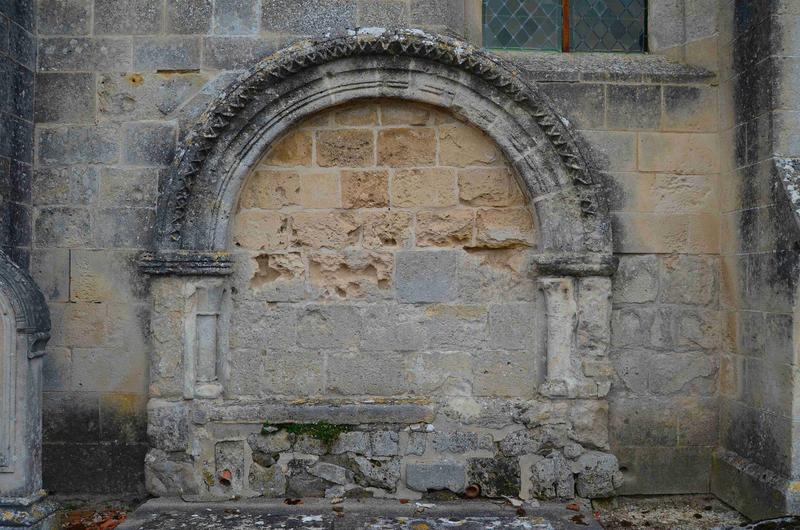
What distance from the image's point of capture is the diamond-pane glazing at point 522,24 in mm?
5250

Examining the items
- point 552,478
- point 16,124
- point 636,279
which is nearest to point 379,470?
point 552,478

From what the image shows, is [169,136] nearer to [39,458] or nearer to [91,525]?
[39,458]

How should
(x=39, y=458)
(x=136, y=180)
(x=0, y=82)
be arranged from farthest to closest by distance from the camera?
(x=136, y=180), (x=0, y=82), (x=39, y=458)

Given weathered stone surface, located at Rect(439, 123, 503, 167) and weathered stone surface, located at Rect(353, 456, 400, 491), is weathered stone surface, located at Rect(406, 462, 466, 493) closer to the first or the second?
weathered stone surface, located at Rect(353, 456, 400, 491)

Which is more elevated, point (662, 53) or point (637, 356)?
point (662, 53)

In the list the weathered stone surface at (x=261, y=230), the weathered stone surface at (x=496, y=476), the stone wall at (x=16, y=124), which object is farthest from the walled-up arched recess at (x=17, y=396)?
the weathered stone surface at (x=496, y=476)

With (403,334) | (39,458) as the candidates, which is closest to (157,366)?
(39,458)

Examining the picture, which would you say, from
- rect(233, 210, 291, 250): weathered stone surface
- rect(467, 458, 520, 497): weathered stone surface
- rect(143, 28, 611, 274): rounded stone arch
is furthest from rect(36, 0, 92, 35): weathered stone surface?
rect(467, 458, 520, 497): weathered stone surface

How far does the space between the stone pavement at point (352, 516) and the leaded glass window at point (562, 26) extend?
126 inches

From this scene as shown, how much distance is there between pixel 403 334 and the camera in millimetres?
4988

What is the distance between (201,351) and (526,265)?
2.26 m

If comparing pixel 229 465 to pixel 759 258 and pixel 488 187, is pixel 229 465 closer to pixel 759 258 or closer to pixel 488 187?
pixel 488 187

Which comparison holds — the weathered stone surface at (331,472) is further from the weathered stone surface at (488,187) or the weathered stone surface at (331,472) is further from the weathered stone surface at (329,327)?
the weathered stone surface at (488,187)

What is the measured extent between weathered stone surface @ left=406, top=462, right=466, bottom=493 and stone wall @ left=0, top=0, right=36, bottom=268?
291 cm
